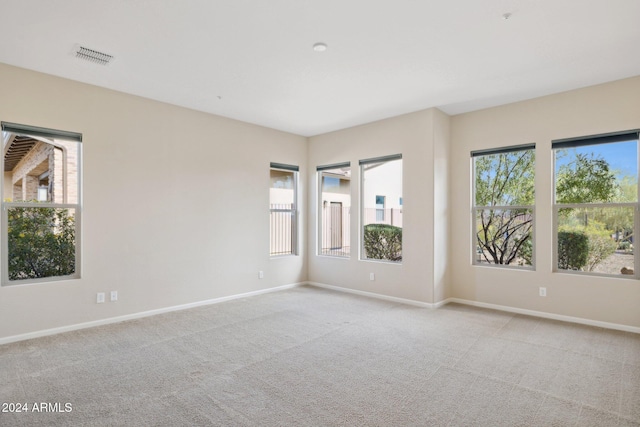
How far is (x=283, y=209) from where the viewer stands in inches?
248

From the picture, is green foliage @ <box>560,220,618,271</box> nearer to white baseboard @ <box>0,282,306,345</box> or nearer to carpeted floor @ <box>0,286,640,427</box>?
carpeted floor @ <box>0,286,640,427</box>

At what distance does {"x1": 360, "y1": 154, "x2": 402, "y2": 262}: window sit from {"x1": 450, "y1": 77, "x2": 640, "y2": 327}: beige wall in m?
0.82

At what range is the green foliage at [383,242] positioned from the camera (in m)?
5.55

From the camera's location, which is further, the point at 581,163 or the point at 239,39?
the point at 581,163

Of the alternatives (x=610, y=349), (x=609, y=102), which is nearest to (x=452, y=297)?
(x=610, y=349)

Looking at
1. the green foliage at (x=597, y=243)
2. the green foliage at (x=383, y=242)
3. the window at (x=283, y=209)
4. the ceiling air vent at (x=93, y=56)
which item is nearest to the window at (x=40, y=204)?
the ceiling air vent at (x=93, y=56)

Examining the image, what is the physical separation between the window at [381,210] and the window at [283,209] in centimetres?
133

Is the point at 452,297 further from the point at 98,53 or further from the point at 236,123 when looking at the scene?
the point at 98,53

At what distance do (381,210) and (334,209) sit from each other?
102 cm

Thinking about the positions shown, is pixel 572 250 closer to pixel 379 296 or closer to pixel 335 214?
pixel 379 296

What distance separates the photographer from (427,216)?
4.89 metres

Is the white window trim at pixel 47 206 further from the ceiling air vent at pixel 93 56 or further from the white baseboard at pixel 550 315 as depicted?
the white baseboard at pixel 550 315

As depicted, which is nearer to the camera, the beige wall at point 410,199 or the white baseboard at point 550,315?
the white baseboard at point 550,315

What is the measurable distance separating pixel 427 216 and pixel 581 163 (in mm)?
1912
